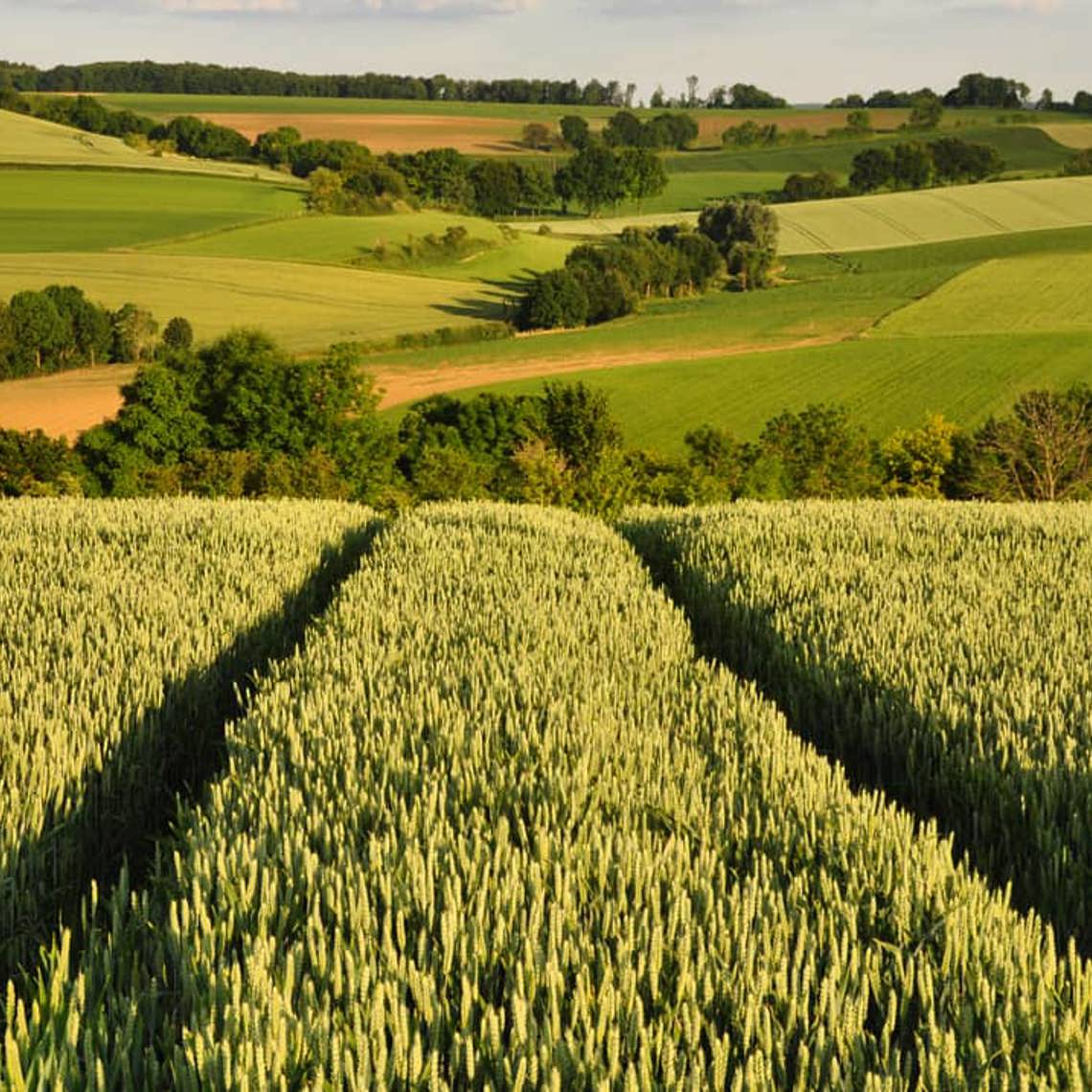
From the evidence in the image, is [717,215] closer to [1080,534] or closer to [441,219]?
[441,219]

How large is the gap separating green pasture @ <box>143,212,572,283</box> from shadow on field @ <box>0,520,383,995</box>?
373ft

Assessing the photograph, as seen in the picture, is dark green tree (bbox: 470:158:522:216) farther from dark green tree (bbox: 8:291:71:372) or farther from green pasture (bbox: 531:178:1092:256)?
dark green tree (bbox: 8:291:71:372)

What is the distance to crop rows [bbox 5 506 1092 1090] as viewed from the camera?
3193mm

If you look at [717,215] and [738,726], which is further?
[717,215]

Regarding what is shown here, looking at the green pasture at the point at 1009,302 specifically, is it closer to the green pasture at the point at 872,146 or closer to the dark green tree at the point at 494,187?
the green pasture at the point at 872,146

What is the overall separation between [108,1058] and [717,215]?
5519 inches

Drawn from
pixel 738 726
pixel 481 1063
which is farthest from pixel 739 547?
pixel 481 1063

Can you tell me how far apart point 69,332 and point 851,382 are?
60.6m

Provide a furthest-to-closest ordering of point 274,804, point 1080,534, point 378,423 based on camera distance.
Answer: point 378,423
point 1080,534
point 274,804

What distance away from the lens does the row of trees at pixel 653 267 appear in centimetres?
10900

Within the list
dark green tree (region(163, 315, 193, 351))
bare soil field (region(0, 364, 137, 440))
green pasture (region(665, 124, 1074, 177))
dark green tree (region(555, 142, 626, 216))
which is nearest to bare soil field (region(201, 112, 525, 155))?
dark green tree (region(555, 142, 626, 216))

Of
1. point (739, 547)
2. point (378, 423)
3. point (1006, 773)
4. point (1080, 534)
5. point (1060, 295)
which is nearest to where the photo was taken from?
point (1006, 773)

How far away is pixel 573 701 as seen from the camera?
Result: 19.9 ft

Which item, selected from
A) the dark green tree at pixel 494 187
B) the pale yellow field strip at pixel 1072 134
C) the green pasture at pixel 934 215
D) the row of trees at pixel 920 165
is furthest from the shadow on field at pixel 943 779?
the pale yellow field strip at pixel 1072 134
